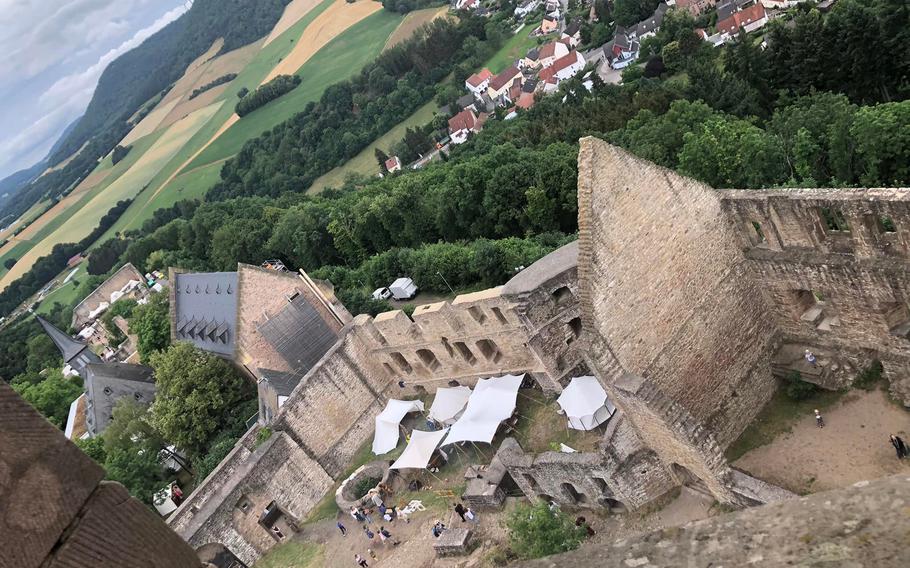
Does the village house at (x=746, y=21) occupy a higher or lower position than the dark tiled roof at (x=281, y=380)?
lower

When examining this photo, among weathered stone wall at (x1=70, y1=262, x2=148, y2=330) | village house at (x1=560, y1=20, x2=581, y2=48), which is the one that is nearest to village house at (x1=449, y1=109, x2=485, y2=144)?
village house at (x1=560, y1=20, x2=581, y2=48)

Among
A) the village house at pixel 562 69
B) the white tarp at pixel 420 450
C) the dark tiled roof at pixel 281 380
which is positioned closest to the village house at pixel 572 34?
the village house at pixel 562 69

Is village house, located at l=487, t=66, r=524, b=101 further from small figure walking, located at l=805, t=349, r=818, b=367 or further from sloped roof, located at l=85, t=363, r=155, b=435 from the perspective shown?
small figure walking, located at l=805, t=349, r=818, b=367

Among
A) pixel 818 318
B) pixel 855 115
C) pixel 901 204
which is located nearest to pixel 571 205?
pixel 855 115

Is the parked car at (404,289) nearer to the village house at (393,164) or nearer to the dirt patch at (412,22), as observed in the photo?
the village house at (393,164)

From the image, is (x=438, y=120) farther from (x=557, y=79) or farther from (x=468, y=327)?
(x=468, y=327)

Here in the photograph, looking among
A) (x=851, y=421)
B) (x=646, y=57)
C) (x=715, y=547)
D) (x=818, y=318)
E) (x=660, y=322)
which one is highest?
(x=715, y=547)

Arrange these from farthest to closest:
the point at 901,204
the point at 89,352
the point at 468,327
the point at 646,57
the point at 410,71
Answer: the point at 410,71, the point at 646,57, the point at 89,352, the point at 468,327, the point at 901,204

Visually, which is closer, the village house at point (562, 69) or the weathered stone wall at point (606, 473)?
the weathered stone wall at point (606, 473)

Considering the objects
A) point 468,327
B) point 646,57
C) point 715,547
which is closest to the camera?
point 715,547
